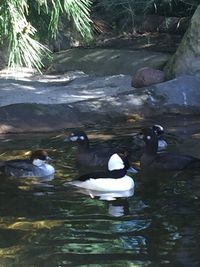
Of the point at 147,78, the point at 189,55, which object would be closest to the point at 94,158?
the point at 147,78

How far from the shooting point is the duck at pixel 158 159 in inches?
314

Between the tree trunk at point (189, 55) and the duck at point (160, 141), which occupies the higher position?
the tree trunk at point (189, 55)

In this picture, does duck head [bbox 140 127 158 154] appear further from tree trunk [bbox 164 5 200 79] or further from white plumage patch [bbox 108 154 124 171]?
tree trunk [bbox 164 5 200 79]

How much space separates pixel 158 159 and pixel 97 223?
2.62m

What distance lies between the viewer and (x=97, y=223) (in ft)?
19.5

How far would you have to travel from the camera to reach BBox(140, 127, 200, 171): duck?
26.2 feet

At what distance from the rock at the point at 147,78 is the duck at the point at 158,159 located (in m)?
5.53

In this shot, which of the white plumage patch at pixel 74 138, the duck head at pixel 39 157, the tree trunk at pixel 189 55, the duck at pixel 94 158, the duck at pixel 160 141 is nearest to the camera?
the duck head at pixel 39 157

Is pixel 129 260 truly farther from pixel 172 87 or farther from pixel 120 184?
pixel 172 87

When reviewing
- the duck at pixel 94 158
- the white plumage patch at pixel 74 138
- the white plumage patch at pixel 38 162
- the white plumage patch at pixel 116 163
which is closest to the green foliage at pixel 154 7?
the white plumage patch at pixel 74 138

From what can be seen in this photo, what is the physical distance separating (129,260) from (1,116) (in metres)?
6.57

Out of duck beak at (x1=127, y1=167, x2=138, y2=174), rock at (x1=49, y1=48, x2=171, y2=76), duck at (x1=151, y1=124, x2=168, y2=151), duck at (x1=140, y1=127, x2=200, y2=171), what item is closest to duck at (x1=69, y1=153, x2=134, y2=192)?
duck beak at (x1=127, y1=167, x2=138, y2=174)

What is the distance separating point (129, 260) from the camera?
4.94 meters

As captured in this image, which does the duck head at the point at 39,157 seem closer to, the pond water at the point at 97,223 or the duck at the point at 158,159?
the pond water at the point at 97,223
